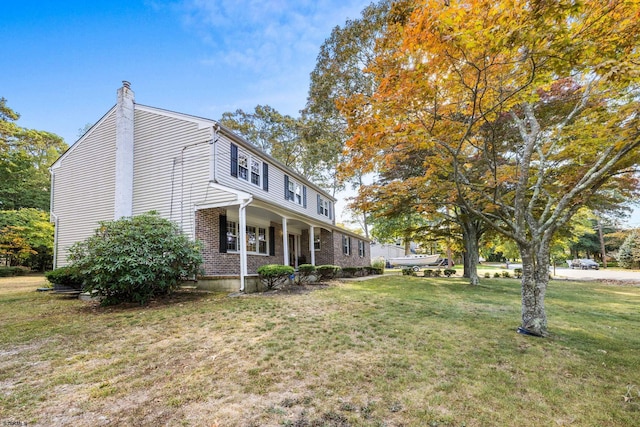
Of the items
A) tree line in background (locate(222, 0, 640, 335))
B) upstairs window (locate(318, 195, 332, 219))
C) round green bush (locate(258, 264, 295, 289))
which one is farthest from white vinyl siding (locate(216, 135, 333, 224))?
tree line in background (locate(222, 0, 640, 335))

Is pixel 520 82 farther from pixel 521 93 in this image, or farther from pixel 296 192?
pixel 296 192

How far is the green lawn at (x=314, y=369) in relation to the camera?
2.72 metres

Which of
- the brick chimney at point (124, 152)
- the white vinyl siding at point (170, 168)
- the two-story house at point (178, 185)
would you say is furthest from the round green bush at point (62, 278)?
the white vinyl siding at point (170, 168)

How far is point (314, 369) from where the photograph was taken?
12.1ft

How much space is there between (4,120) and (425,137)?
922 inches

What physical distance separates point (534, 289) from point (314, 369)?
4.21m

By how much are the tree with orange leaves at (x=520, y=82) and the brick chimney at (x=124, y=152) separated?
946 cm

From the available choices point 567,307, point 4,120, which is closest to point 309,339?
point 567,307

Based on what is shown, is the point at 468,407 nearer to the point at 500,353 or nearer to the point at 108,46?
the point at 500,353

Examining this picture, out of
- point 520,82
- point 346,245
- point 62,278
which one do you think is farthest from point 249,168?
point 346,245

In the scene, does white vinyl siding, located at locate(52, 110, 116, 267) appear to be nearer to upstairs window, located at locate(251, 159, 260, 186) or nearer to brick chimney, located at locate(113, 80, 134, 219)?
brick chimney, located at locate(113, 80, 134, 219)

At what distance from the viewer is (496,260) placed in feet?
174

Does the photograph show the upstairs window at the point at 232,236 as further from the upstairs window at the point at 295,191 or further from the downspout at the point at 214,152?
the upstairs window at the point at 295,191

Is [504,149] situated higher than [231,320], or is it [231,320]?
[504,149]
